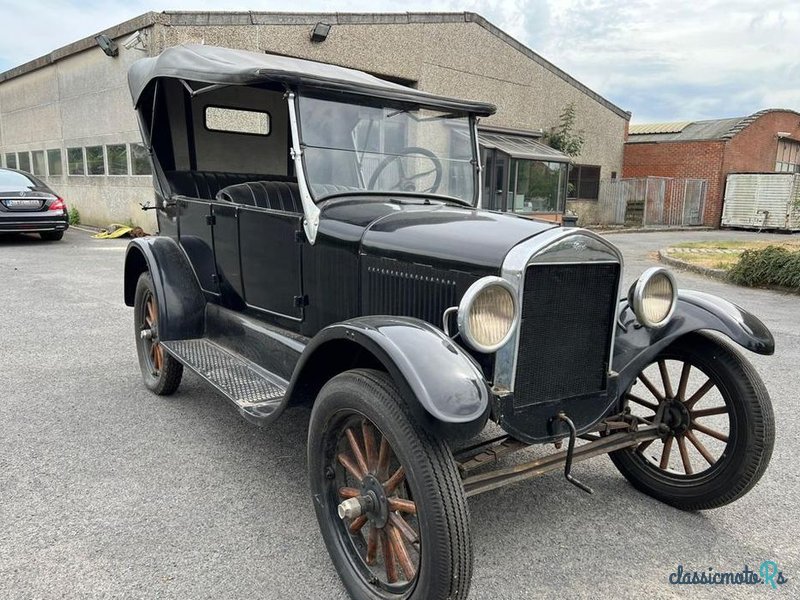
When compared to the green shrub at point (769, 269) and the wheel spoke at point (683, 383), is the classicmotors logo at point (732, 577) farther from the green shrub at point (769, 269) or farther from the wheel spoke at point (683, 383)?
the green shrub at point (769, 269)

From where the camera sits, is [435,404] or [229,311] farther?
[229,311]

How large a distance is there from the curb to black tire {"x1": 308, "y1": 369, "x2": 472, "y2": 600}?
915cm

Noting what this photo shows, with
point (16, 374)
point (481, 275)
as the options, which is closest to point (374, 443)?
point (481, 275)

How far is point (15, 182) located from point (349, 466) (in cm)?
Result: 1185

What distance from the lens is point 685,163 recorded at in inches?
874

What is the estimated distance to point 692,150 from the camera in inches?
865

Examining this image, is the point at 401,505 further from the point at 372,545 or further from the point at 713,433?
the point at 713,433

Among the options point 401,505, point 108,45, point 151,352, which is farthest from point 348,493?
point 108,45

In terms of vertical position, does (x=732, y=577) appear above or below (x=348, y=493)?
below

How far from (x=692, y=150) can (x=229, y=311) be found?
73.1 ft

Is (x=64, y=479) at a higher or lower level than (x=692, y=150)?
lower

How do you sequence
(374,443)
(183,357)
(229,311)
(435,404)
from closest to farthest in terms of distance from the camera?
1. (435,404)
2. (374,443)
3. (183,357)
4. (229,311)

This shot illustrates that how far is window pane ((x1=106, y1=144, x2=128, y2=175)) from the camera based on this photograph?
1298cm

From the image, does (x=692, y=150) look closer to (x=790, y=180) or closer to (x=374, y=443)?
(x=790, y=180)
